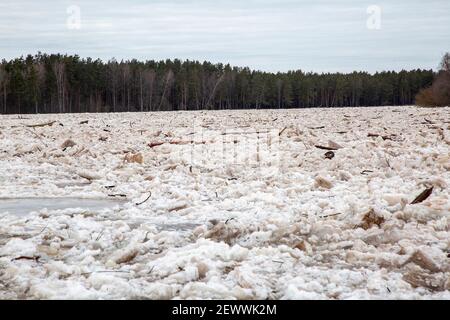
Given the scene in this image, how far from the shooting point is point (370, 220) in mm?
4129

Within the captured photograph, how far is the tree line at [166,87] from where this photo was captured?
228 ft

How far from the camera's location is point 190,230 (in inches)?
169

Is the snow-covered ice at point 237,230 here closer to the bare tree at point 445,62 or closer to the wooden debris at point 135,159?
the wooden debris at point 135,159

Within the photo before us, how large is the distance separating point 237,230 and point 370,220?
1.16m

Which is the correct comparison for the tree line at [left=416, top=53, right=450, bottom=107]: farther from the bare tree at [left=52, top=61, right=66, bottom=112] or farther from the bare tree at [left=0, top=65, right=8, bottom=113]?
the bare tree at [left=0, top=65, right=8, bottom=113]

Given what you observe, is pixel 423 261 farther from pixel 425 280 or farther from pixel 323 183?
pixel 323 183

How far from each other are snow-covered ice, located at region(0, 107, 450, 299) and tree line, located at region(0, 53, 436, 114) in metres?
62.2

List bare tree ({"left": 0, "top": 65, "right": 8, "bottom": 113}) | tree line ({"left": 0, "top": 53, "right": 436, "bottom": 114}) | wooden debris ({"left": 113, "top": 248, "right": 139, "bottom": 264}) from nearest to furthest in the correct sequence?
wooden debris ({"left": 113, "top": 248, "right": 139, "bottom": 264}) → bare tree ({"left": 0, "top": 65, "right": 8, "bottom": 113}) → tree line ({"left": 0, "top": 53, "right": 436, "bottom": 114})

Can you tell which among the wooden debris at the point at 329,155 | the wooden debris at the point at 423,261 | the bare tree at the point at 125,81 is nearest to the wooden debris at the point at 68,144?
the wooden debris at the point at 329,155

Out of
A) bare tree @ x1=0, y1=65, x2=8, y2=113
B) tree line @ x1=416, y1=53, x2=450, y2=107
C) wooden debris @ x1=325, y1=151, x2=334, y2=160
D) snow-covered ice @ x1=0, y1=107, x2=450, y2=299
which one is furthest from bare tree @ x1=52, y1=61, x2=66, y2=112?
wooden debris @ x1=325, y1=151, x2=334, y2=160

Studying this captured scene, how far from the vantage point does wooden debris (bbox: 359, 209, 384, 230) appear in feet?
13.4

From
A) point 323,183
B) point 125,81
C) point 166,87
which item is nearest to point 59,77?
point 125,81
